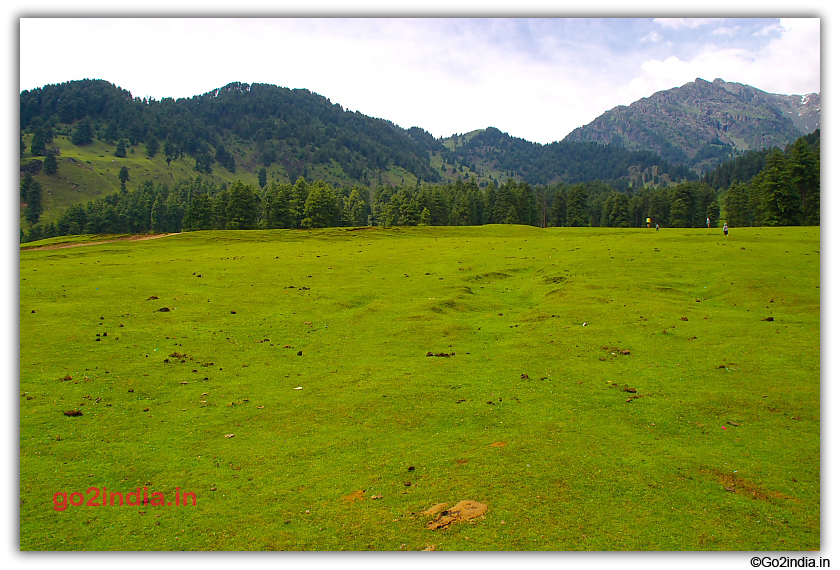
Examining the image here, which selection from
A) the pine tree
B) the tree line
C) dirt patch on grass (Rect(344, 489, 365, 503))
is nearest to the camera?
dirt patch on grass (Rect(344, 489, 365, 503))

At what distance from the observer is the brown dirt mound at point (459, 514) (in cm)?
793

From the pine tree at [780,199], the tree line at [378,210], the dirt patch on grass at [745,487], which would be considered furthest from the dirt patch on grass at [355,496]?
the tree line at [378,210]

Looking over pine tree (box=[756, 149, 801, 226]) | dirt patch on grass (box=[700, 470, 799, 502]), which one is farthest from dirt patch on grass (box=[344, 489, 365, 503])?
pine tree (box=[756, 149, 801, 226])

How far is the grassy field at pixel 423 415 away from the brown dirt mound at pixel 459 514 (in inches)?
5.2

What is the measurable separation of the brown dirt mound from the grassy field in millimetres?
131

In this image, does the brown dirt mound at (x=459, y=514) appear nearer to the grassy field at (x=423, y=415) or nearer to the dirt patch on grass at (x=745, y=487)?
the grassy field at (x=423, y=415)

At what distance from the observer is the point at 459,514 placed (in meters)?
8.14

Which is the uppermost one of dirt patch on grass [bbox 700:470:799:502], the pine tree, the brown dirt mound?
the pine tree

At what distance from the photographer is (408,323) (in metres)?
22.8

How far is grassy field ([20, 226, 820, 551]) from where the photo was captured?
811 centimetres

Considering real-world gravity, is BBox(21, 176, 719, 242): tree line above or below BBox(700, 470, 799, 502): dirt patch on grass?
above

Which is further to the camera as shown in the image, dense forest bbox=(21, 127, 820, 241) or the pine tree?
dense forest bbox=(21, 127, 820, 241)

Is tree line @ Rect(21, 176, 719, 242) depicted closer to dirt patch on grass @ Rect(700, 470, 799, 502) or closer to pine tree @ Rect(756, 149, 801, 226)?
pine tree @ Rect(756, 149, 801, 226)

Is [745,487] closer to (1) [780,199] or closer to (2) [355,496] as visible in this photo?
(2) [355,496]
